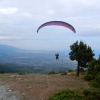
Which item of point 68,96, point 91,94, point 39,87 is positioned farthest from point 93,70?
point 68,96

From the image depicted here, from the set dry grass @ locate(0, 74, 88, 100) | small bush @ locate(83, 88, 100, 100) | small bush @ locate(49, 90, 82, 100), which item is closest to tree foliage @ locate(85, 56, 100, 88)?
dry grass @ locate(0, 74, 88, 100)

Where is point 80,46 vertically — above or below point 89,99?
above

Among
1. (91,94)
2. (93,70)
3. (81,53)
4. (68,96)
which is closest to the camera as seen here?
(68,96)

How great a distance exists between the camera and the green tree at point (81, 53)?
2356 cm

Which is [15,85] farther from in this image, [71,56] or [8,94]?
[71,56]

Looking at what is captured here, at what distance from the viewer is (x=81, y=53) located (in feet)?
77.2

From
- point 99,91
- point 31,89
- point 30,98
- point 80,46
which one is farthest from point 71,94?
point 80,46

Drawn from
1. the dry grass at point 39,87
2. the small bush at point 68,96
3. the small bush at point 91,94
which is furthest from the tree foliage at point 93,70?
the small bush at point 68,96

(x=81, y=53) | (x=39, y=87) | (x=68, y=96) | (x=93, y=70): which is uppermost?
(x=81, y=53)

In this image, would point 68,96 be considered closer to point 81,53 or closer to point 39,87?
point 39,87

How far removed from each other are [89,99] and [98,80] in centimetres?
381

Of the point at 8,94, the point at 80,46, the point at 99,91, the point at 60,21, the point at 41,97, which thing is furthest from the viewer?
the point at 80,46

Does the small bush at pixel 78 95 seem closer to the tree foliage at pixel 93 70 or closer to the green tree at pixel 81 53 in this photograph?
the tree foliage at pixel 93 70

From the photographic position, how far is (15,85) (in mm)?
19094
